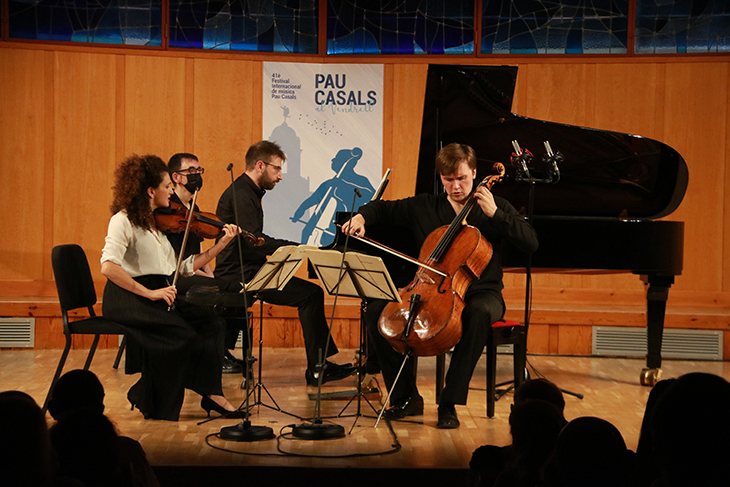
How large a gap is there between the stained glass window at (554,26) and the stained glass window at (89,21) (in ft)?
9.09

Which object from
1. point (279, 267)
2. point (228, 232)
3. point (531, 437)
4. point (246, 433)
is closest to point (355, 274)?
point (279, 267)

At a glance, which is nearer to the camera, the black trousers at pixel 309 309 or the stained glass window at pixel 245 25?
the black trousers at pixel 309 309

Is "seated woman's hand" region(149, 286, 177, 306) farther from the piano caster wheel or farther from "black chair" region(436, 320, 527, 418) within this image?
the piano caster wheel

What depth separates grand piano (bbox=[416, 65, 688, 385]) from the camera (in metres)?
3.88

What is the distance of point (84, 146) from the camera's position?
576 centimetres

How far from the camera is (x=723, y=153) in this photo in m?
5.71

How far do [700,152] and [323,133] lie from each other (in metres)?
3.05

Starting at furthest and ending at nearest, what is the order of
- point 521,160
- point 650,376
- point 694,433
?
1. point 650,376
2. point 521,160
3. point 694,433

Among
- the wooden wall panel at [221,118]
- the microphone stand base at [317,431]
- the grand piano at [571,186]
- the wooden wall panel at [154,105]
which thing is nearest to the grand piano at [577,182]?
the grand piano at [571,186]

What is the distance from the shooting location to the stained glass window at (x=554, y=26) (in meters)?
5.82

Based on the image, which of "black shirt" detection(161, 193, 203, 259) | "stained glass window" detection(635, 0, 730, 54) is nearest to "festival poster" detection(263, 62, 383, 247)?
"black shirt" detection(161, 193, 203, 259)

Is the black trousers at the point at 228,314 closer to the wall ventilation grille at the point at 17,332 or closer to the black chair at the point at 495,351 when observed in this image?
the black chair at the point at 495,351

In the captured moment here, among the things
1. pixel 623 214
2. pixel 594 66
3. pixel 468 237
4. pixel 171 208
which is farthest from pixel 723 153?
pixel 171 208

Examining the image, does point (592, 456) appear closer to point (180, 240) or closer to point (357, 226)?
point (357, 226)
